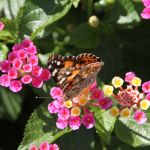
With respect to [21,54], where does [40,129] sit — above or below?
below

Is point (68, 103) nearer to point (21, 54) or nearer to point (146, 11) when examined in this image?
point (21, 54)

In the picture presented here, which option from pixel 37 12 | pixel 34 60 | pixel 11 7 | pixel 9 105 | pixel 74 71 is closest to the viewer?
pixel 74 71

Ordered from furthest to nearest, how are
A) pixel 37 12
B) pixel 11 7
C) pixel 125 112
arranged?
pixel 11 7
pixel 37 12
pixel 125 112

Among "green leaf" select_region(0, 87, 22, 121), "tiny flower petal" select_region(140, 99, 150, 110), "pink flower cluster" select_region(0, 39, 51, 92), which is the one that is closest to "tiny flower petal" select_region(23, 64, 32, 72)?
"pink flower cluster" select_region(0, 39, 51, 92)

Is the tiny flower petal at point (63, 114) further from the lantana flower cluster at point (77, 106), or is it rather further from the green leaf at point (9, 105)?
the green leaf at point (9, 105)

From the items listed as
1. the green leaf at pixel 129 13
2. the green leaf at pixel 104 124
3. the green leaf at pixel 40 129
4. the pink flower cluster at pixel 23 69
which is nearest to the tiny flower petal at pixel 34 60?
the pink flower cluster at pixel 23 69

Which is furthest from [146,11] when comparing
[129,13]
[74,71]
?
[74,71]
